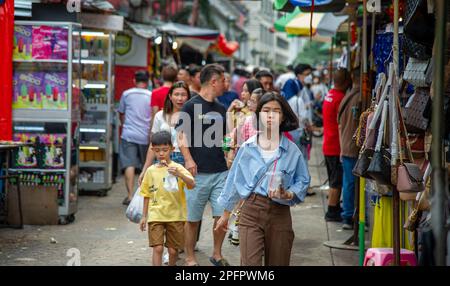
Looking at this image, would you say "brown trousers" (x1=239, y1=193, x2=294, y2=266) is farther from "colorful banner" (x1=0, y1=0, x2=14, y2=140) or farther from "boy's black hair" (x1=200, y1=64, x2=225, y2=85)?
"colorful banner" (x1=0, y1=0, x2=14, y2=140)

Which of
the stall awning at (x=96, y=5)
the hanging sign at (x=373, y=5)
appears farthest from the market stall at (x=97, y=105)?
the hanging sign at (x=373, y=5)

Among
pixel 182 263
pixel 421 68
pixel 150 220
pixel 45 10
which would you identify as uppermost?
pixel 45 10

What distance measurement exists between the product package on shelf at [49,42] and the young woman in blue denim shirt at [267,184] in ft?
16.6

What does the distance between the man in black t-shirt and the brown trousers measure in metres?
2.18

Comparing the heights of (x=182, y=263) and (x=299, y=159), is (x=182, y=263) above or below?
below

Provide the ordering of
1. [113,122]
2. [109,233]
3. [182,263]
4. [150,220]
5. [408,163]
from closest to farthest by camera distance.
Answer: [408,163] < [150,220] < [182,263] < [109,233] < [113,122]

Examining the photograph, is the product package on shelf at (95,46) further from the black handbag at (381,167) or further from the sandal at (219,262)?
the black handbag at (381,167)

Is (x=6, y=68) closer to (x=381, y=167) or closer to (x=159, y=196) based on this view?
(x=159, y=196)

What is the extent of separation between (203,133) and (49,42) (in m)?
3.30

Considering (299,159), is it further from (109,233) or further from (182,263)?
(109,233)

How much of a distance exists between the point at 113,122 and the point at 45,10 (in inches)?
159

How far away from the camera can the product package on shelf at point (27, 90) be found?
11266 mm
